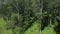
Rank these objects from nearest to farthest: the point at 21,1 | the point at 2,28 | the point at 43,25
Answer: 1. the point at 2,28
2. the point at 43,25
3. the point at 21,1

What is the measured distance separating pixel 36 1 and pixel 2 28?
24.2 feet

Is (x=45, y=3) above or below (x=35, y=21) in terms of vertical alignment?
above

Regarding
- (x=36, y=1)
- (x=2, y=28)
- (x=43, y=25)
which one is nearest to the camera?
(x=2, y=28)

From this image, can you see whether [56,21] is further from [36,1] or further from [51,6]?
[36,1]

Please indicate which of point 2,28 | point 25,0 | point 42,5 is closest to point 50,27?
point 42,5

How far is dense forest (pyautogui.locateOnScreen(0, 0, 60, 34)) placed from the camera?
1006 inches

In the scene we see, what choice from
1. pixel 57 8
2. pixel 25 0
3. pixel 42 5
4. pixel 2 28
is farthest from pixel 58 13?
pixel 2 28

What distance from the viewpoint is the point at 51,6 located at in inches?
1027

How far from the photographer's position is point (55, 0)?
1011 inches

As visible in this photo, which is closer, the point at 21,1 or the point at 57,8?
the point at 57,8

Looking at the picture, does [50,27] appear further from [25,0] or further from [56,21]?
[25,0]

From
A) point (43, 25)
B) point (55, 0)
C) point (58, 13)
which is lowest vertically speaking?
point (43, 25)

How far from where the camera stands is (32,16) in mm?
30781

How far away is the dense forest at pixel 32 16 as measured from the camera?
83.8 feet
